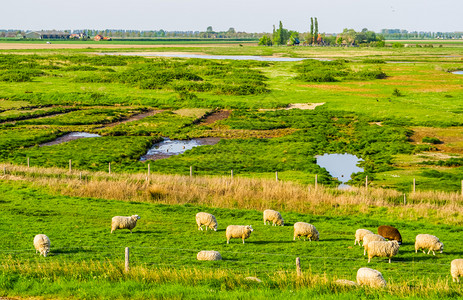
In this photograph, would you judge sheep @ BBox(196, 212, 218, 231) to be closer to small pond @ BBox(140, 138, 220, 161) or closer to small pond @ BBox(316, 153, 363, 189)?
small pond @ BBox(316, 153, 363, 189)

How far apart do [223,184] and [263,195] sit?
3.58 m

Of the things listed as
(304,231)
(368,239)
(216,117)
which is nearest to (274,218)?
(304,231)

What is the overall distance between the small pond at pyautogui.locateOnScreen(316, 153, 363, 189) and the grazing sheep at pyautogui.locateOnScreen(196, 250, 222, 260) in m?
23.8

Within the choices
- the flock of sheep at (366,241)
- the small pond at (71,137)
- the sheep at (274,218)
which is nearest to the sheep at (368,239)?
the flock of sheep at (366,241)

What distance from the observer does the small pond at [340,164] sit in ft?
150

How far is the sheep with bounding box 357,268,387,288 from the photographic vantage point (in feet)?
54.9

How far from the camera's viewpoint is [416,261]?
69.6 feet

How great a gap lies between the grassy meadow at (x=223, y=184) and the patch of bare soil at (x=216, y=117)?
6.8 inches

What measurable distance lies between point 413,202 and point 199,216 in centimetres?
1570

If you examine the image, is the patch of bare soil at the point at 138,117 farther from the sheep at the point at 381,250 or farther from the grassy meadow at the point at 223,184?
the sheep at the point at 381,250

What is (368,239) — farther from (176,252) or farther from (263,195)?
(263,195)

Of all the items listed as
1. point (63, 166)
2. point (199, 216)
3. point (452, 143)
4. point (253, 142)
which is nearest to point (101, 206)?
point (199, 216)

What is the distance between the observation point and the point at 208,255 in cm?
2059

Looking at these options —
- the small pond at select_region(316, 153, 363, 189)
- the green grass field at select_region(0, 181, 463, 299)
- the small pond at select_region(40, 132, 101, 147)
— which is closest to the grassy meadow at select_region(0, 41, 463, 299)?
the green grass field at select_region(0, 181, 463, 299)
